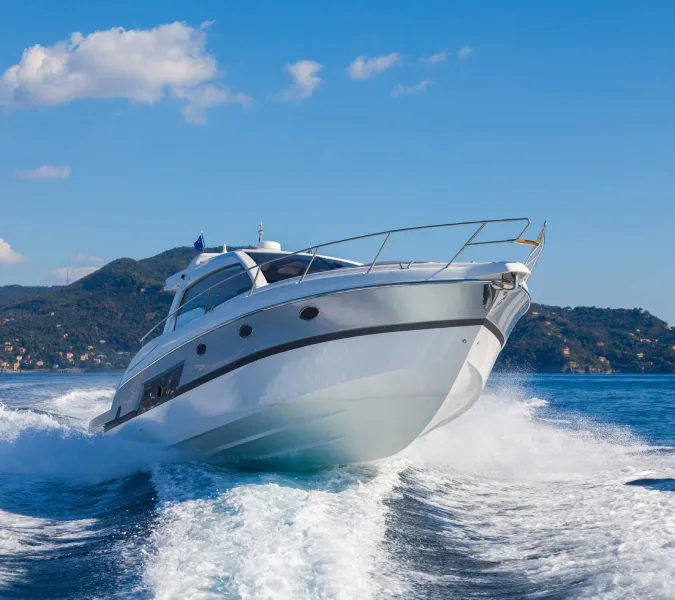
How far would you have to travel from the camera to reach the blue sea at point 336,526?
17.3 ft

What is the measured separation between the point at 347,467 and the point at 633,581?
4.22 meters

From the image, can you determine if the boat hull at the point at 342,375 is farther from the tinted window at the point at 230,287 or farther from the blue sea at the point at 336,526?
the tinted window at the point at 230,287

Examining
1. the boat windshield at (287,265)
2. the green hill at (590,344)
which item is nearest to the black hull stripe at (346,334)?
the boat windshield at (287,265)

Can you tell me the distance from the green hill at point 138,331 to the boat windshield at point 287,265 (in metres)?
50.8

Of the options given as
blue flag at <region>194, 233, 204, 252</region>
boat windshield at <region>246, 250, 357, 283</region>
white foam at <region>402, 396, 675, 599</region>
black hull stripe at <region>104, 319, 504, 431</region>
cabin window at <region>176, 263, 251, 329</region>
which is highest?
blue flag at <region>194, 233, 204, 252</region>

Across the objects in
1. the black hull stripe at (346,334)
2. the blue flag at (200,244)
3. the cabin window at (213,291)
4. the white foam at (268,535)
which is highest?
the blue flag at (200,244)

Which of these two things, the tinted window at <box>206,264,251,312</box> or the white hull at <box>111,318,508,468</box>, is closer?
the white hull at <box>111,318,508,468</box>

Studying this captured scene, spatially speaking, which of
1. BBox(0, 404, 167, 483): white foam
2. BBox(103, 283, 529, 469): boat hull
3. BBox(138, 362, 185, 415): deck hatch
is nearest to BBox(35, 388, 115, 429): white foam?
BBox(0, 404, 167, 483): white foam

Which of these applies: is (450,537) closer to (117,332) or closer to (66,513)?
(66,513)

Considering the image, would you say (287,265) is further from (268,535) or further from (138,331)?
(138,331)

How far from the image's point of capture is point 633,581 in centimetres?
512

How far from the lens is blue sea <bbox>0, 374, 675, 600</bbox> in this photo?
208 inches

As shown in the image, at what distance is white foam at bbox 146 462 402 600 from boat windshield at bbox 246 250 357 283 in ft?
8.02

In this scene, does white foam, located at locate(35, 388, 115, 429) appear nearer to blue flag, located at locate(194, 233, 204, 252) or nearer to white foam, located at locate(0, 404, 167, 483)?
white foam, located at locate(0, 404, 167, 483)
